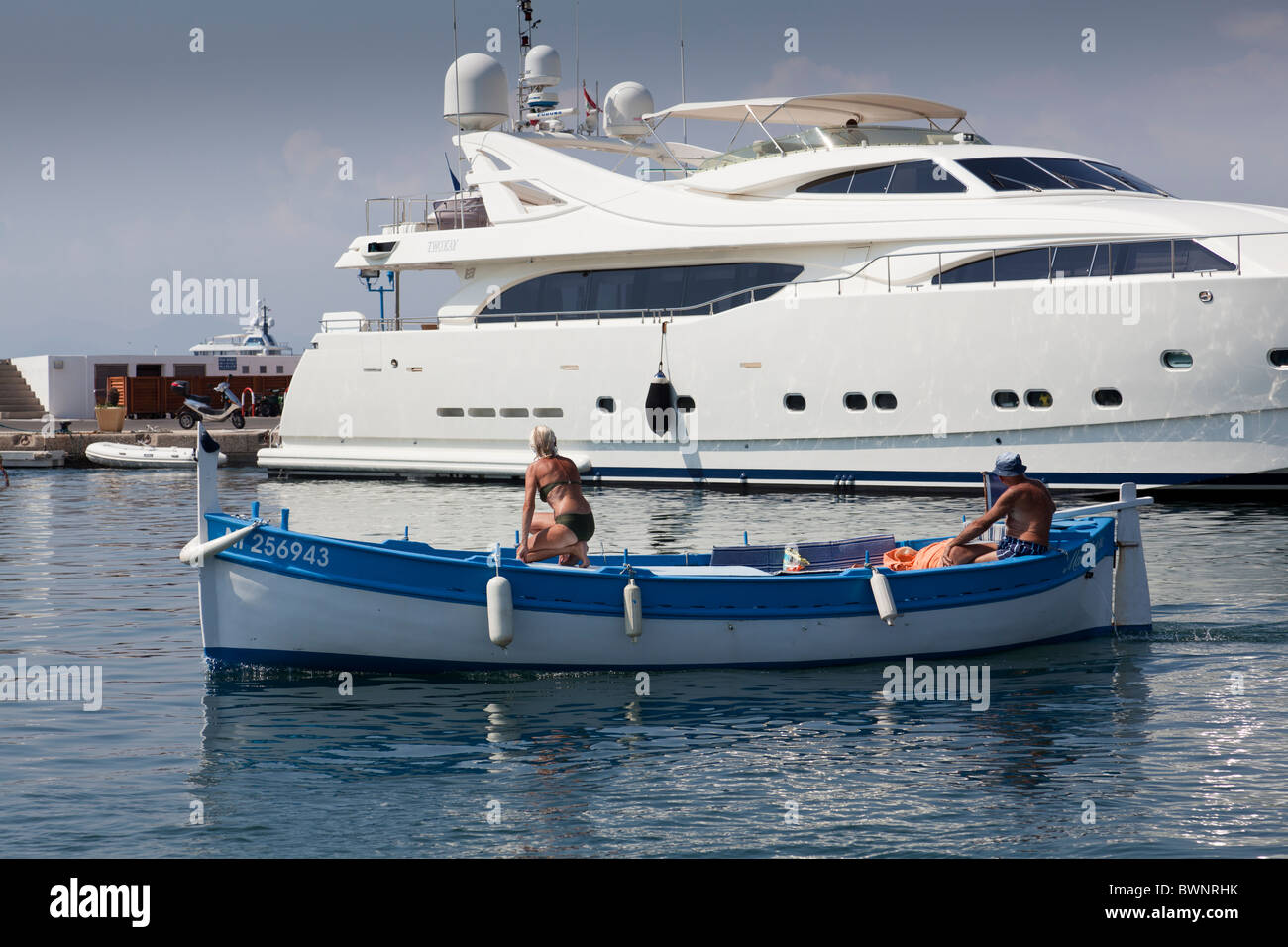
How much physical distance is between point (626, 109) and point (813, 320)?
454 inches

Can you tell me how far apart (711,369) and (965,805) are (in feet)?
52.1

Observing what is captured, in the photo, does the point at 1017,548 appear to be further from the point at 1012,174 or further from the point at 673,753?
the point at 1012,174

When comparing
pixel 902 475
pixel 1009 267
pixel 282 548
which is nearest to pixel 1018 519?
pixel 282 548

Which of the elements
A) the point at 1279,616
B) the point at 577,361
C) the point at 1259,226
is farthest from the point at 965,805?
the point at 577,361

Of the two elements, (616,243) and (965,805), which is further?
(616,243)

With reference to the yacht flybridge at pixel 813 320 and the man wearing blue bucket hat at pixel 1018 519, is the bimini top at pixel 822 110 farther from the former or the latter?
the man wearing blue bucket hat at pixel 1018 519

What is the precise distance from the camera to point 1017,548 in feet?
36.3

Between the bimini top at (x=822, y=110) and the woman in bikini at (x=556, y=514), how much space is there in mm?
14390

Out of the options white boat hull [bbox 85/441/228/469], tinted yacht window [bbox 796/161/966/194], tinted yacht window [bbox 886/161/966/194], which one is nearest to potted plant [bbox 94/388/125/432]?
white boat hull [bbox 85/441/228/469]

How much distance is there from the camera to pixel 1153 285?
18844 mm

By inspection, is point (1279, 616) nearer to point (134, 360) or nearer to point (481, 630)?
point (481, 630)

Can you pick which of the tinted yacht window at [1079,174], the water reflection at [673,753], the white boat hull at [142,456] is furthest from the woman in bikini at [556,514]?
the white boat hull at [142,456]

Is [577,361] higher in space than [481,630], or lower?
higher

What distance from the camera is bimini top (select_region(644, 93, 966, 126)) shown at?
23.2 meters
